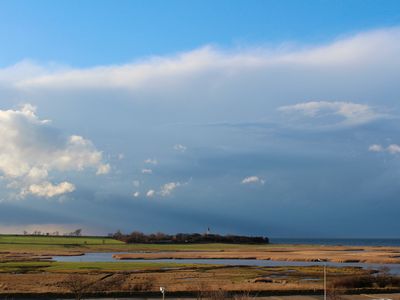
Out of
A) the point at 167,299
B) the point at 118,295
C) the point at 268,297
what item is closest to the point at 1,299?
the point at 118,295

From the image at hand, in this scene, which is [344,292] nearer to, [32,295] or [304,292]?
[304,292]

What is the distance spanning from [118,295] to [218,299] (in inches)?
693

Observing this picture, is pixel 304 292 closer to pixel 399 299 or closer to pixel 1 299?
pixel 399 299

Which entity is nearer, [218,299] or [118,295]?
[218,299]

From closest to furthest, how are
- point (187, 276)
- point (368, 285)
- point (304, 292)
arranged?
point (304, 292)
point (368, 285)
point (187, 276)

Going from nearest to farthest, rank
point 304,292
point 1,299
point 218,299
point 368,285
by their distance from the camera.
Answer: point 218,299 < point 1,299 < point 304,292 < point 368,285

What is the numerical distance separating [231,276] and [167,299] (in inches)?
1042

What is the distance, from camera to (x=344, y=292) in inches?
2010

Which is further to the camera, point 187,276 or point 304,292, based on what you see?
point 187,276

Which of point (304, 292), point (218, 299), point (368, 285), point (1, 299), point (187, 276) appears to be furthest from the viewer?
point (187, 276)

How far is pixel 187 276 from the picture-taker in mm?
69625

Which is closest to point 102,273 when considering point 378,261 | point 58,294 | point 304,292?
point 58,294

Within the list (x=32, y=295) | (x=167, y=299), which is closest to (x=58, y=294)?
(x=32, y=295)

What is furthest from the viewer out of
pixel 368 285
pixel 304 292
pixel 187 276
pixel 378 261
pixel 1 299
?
pixel 378 261
